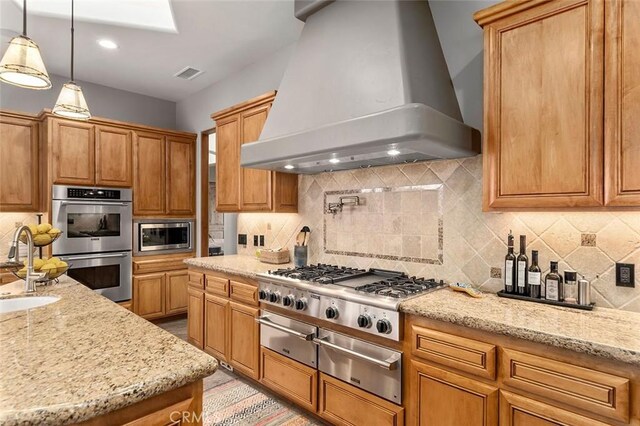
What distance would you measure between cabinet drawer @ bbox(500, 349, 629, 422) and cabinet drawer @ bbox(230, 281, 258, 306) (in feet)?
6.01

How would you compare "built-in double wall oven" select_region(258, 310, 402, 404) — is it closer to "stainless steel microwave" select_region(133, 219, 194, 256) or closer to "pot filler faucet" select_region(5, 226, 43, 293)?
"pot filler faucet" select_region(5, 226, 43, 293)

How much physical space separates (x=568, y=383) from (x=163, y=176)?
467 centimetres

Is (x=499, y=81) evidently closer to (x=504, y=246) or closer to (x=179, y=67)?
(x=504, y=246)

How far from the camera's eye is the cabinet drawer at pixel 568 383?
1.29 m

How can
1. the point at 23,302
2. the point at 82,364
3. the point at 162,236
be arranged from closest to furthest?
the point at 82,364, the point at 23,302, the point at 162,236

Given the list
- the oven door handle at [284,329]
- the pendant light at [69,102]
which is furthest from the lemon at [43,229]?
the oven door handle at [284,329]

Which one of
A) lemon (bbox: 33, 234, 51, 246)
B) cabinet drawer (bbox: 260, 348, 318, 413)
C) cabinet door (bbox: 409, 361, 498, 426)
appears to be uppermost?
lemon (bbox: 33, 234, 51, 246)

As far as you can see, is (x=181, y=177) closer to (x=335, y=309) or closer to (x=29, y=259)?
(x=29, y=259)

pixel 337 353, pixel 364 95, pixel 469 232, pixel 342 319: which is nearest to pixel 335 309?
pixel 342 319

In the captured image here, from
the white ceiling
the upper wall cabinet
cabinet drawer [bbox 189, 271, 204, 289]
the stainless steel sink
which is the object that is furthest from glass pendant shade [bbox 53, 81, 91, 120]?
cabinet drawer [bbox 189, 271, 204, 289]

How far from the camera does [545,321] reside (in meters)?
1.56

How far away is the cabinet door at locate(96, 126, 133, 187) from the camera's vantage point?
4168mm

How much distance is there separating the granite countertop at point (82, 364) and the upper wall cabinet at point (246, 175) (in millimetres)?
1942

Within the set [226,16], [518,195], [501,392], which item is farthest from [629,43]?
[226,16]
